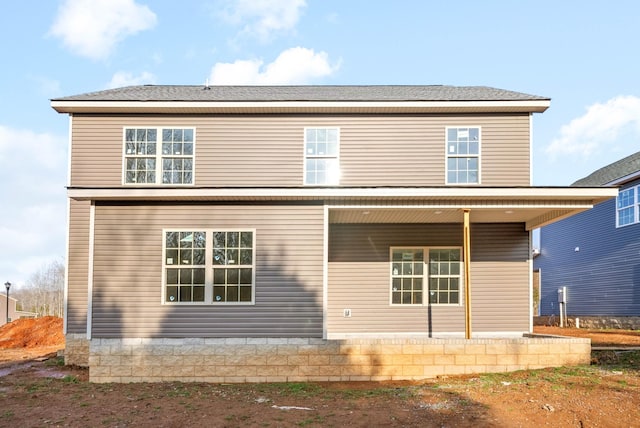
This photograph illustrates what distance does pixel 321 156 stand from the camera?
12664mm

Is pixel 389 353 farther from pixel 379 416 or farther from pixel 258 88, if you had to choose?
pixel 258 88

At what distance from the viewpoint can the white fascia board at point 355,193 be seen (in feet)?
34.8

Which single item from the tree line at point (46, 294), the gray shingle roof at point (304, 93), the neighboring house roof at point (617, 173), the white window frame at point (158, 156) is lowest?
the tree line at point (46, 294)

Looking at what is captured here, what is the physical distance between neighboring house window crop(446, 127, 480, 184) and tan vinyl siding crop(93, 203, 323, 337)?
3679 millimetres

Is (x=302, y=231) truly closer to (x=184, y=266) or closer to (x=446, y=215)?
(x=184, y=266)

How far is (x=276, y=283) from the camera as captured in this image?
10844 millimetres

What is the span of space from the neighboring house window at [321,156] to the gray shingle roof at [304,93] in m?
0.81

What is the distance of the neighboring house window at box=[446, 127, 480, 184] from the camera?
41.5ft

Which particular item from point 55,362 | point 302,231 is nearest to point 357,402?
point 302,231

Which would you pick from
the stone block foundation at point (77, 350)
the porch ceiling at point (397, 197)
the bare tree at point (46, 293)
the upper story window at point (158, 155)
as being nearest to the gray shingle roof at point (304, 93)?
the upper story window at point (158, 155)

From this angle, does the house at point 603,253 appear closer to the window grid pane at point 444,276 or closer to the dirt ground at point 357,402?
the window grid pane at point 444,276

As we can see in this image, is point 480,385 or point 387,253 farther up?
point 387,253

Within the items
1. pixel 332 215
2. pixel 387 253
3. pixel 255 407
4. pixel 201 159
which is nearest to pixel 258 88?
pixel 201 159

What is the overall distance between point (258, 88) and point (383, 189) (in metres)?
5.87
